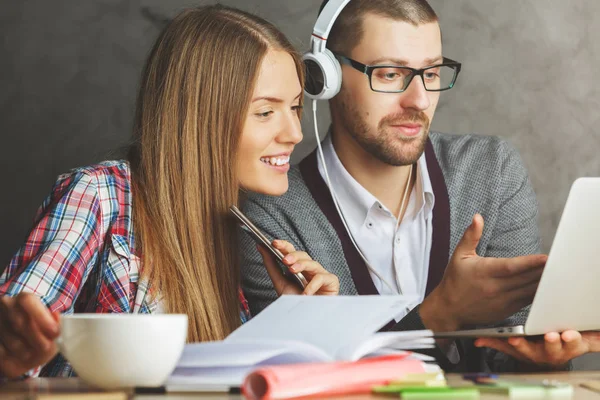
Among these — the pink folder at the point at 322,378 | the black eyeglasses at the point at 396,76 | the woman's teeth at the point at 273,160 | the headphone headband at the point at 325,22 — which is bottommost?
the pink folder at the point at 322,378

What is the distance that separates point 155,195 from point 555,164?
157 cm

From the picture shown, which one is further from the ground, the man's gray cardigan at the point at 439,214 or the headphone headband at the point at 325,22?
the headphone headband at the point at 325,22

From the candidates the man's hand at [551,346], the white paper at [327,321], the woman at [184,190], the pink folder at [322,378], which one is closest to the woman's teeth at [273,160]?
the woman at [184,190]

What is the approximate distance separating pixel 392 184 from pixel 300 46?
0.58 meters

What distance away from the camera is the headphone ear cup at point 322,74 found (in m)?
1.85

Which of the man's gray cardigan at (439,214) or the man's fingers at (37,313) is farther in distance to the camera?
the man's gray cardigan at (439,214)

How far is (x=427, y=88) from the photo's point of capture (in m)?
2.02

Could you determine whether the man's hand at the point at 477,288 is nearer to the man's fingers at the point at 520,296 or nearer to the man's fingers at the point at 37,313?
the man's fingers at the point at 520,296

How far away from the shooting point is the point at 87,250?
1296 millimetres

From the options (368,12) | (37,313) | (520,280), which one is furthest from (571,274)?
(368,12)

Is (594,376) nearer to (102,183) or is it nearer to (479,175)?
(102,183)

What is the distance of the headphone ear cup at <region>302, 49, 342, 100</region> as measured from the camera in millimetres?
1854

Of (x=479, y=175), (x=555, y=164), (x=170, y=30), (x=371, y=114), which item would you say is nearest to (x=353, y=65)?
(x=371, y=114)

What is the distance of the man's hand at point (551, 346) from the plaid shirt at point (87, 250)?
571 mm
